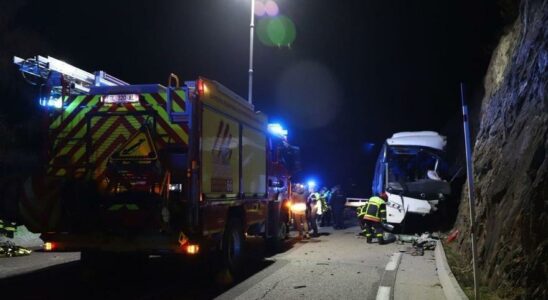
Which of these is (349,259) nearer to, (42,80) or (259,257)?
(259,257)

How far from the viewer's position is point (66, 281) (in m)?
8.00

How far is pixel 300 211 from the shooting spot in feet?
47.3

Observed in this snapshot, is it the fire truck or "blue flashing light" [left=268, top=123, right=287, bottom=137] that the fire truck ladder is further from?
"blue flashing light" [left=268, top=123, right=287, bottom=137]

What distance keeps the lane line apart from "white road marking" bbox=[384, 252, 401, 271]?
181cm

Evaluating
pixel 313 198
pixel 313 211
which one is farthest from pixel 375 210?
pixel 313 198

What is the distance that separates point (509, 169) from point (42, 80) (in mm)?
7088

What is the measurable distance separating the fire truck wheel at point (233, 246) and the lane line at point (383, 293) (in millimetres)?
2473

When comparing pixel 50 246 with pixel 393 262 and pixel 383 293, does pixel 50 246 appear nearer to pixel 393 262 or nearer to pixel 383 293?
pixel 383 293

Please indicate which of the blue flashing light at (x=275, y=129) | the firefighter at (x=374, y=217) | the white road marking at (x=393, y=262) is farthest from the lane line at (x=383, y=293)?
the firefighter at (x=374, y=217)

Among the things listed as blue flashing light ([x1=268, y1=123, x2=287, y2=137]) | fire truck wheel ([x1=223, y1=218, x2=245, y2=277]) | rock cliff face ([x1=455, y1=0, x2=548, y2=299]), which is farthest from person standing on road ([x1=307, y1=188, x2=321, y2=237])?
fire truck wheel ([x1=223, y1=218, x2=245, y2=277])

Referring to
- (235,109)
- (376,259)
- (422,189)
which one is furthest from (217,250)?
(422,189)

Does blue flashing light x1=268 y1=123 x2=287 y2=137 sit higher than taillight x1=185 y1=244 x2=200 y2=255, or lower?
higher

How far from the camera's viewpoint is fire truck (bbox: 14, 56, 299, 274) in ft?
22.4

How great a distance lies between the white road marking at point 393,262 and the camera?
9.31 meters
